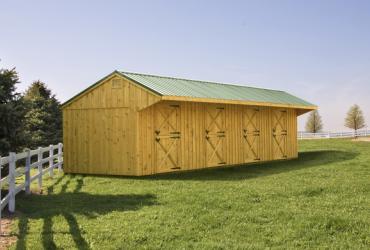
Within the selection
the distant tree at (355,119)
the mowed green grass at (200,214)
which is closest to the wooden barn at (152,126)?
the mowed green grass at (200,214)

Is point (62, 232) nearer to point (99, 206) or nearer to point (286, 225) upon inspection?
point (99, 206)

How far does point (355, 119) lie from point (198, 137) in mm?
54493

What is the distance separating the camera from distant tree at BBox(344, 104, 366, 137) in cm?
6856

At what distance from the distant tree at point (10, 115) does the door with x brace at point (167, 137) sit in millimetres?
5797

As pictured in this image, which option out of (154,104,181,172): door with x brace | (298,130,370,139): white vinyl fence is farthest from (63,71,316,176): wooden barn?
(298,130,370,139): white vinyl fence

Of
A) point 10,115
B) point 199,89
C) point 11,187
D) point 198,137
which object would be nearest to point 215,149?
point 198,137

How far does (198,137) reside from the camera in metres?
19.3

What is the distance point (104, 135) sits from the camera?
18031 millimetres

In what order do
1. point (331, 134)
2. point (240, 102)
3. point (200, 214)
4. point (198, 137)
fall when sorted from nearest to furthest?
point (200, 214), point (198, 137), point (240, 102), point (331, 134)

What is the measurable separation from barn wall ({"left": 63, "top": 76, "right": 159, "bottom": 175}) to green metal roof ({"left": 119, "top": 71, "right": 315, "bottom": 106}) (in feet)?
2.33

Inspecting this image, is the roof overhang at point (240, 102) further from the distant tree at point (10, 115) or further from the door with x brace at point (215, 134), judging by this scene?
the distant tree at point (10, 115)

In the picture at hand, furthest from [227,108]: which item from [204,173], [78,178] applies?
[78,178]

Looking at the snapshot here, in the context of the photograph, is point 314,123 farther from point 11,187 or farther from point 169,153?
point 11,187

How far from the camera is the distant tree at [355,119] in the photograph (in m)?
68.6
